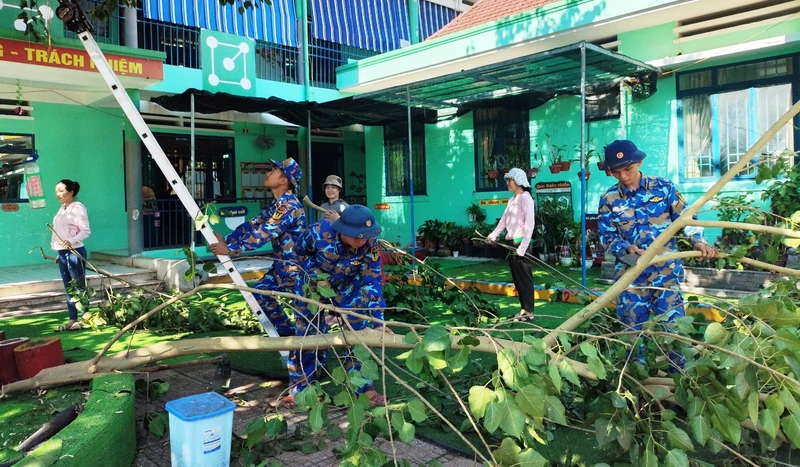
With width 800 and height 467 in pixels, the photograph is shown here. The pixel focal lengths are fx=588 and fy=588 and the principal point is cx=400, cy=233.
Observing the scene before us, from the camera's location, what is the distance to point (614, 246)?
402 centimetres

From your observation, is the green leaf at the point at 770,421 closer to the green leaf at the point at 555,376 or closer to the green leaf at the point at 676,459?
the green leaf at the point at 676,459

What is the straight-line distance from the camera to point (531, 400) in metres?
2.03

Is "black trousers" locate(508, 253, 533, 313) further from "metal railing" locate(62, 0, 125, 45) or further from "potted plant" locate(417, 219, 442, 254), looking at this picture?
"metal railing" locate(62, 0, 125, 45)

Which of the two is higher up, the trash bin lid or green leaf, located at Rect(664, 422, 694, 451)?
green leaf, located at Rect(664, 422, 694, 451)

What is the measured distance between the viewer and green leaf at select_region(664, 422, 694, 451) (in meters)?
2.30

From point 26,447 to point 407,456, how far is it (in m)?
1.92

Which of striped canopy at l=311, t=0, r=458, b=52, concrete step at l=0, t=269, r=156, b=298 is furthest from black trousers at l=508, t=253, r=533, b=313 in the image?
striped canopy at l=311, t=0, r=458, b=52

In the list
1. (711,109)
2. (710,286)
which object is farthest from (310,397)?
(711,109)

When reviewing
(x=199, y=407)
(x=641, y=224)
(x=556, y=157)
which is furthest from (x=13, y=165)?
(x=641, y=224)

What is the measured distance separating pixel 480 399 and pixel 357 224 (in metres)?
1.86

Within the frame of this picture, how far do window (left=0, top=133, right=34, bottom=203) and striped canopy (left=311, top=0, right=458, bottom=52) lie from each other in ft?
20.8

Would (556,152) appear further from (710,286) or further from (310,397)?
(310,397)

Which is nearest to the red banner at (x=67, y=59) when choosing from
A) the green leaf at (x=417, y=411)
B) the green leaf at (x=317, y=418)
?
the green leaf at (x=317, y=418)

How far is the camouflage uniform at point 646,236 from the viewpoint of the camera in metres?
3.90
